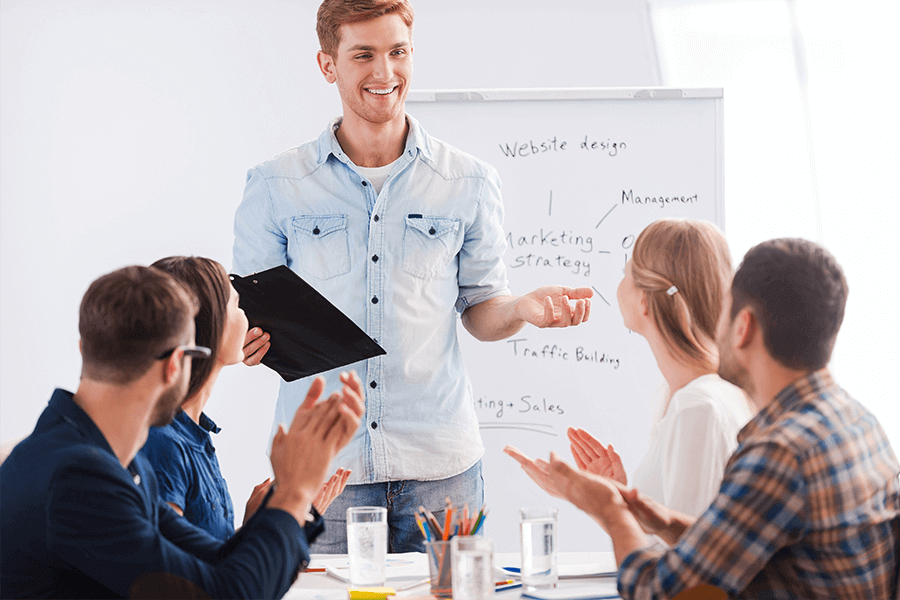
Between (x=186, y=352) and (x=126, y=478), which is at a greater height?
(x=186, y=352)

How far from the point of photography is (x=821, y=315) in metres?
1.14

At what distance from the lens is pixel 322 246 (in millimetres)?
2096

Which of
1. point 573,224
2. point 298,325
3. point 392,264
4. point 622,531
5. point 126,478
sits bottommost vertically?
point 622,531

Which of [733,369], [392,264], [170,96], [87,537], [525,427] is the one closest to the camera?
[87,537]

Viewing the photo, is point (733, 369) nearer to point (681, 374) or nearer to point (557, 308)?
point (681, 374)

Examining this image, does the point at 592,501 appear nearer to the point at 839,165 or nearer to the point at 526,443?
the point at 526,443

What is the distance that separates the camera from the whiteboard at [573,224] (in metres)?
2.80

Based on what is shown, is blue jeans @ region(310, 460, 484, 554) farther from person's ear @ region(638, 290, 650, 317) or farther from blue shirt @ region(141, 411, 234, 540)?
person's ear @ region(638, 290, 650, 317)

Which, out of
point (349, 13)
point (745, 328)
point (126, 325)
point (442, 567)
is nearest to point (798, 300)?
A: point (745, 328)

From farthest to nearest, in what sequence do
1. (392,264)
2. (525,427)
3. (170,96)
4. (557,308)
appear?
1. (170,96)
2. (525,427)
3. (392,264)
4. (557,308)

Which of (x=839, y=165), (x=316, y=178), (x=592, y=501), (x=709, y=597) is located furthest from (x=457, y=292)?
(x=839, y=165)

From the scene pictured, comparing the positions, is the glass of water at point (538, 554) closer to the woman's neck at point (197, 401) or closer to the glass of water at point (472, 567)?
the glass of water at point (472, 567)

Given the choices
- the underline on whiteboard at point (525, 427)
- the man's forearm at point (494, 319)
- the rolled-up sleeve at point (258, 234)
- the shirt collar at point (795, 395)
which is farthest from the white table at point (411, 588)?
the underline on whiteboard at point (525, 427)

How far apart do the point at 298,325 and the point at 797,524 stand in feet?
3.54
